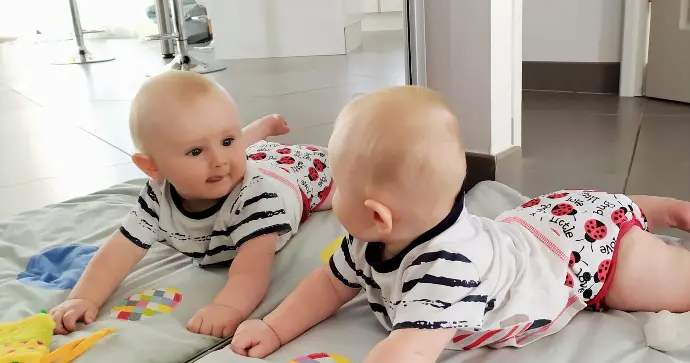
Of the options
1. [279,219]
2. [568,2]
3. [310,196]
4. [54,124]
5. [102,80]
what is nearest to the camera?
[279,219]

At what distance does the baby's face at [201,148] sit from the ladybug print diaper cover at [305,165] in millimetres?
178

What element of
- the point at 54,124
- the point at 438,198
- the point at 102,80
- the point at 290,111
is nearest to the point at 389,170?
the point at 438,198

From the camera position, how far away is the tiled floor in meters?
1.34

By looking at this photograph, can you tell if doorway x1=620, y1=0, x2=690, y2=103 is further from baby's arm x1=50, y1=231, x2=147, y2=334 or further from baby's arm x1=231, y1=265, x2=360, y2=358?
baby's arm x1=50, y1=231, x2=147, y2=334

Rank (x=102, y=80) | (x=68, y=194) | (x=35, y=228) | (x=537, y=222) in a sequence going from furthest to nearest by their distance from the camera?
(x=102, y=80), (x=68, y=194), (x=35, y=228), (x=537, y=222)

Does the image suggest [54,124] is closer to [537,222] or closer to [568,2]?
[568,2]

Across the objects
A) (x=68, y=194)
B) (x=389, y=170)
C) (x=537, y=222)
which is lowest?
(x=68, y=194)

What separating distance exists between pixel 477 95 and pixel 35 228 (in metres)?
0.86

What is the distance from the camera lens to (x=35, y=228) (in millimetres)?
1200

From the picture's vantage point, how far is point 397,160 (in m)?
0.60

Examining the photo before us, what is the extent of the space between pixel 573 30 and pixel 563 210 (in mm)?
1405

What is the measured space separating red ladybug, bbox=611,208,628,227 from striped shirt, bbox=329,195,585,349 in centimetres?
8

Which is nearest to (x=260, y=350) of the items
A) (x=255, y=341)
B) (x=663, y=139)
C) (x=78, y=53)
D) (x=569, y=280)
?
(x=255, y=341)

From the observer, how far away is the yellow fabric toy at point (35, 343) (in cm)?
74
